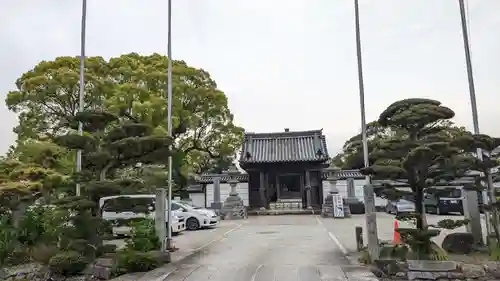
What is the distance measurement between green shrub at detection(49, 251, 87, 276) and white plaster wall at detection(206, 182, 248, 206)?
19.9 meters

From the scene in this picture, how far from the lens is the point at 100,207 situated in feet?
29.1

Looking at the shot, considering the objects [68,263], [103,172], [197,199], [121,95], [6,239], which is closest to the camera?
[68,263]

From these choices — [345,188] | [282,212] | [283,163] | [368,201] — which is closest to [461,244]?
[368,201]

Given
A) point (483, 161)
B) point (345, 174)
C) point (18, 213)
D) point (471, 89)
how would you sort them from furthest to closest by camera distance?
point (345, 174) → point (18, 213) → point (471, 89) → point (483, 161)

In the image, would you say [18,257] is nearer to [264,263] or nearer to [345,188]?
[264,263]

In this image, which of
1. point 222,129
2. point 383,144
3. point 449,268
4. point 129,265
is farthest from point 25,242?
point 222,129

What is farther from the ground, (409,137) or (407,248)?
(409,137)

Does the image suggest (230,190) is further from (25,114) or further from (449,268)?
(449,268)

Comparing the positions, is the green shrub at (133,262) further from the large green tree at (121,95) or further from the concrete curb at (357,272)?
the large green tree at (121,95)

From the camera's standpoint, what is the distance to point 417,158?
7.42 m

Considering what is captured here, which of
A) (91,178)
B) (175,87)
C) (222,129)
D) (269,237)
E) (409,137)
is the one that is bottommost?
(269,237)

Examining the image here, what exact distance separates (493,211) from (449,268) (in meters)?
2.14

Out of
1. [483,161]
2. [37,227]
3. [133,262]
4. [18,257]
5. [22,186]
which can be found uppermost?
[483,161]

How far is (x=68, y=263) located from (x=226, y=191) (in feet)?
66.7
